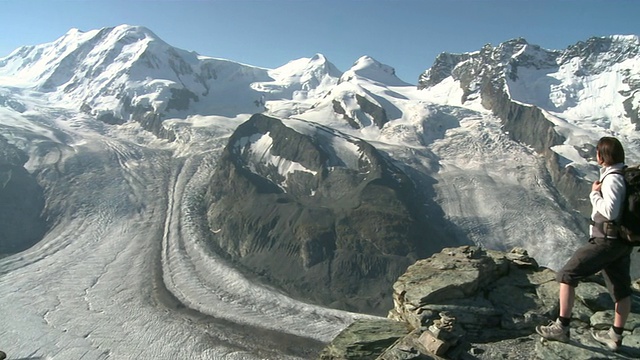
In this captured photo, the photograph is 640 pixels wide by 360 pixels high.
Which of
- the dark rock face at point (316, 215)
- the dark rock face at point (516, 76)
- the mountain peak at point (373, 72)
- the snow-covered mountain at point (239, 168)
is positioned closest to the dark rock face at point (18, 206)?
the snow-covered mountain at point (239, 168)

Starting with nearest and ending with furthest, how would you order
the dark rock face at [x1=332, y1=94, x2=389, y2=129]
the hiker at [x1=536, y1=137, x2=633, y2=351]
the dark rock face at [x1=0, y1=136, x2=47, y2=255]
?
the hiker at [x1=536, y1=137, x2=633, y2=351] < the dark rock face at [x1=0, y1=136, x2=47, y2=255] < the dark rock face at [x1=332, y1=94, x2=389, y2=129]

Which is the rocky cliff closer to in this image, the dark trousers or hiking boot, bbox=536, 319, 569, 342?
hiking boot, bbox=536, 319, 569, 342

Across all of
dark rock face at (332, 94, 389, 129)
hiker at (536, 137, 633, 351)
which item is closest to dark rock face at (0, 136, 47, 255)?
dark rock face at (332, 94, 389, 129)

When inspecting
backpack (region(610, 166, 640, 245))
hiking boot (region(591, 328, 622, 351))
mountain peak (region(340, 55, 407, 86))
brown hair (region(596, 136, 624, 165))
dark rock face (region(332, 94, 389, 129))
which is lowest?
hiking boot (region(591, 328, 622, 351))

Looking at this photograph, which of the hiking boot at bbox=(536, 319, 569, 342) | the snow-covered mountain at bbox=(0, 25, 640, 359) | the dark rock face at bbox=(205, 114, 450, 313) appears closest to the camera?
the hiking boot at bbox=(536, 319, 569, 342)

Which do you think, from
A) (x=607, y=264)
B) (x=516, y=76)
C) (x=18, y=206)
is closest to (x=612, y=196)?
(x=607, y=264)

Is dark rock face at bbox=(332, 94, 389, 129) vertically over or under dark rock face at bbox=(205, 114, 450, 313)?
over

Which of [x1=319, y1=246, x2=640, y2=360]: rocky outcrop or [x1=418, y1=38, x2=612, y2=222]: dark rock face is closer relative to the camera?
[x1=319, y1=246, x2=640, y2=360]: rocky outcrop
